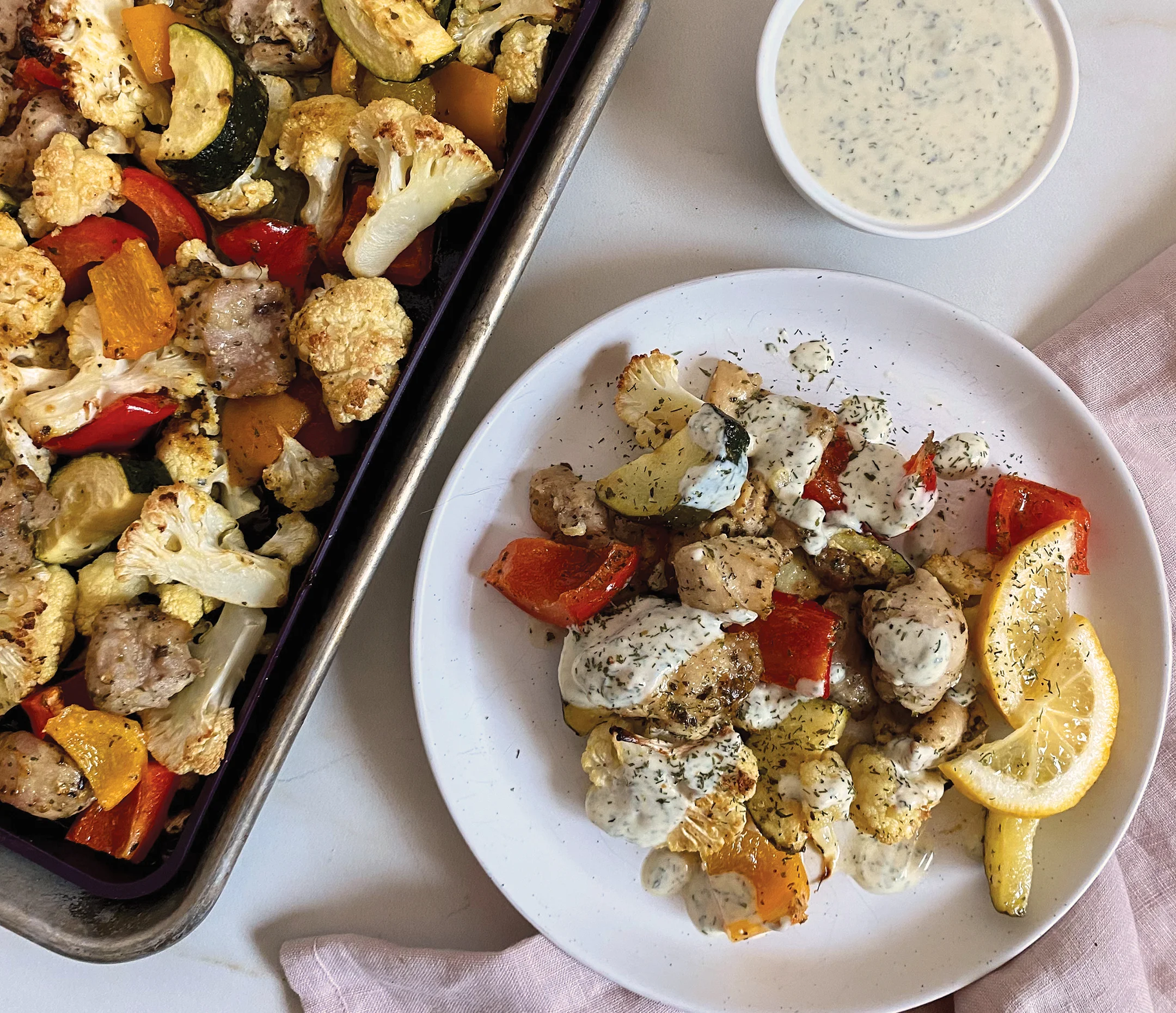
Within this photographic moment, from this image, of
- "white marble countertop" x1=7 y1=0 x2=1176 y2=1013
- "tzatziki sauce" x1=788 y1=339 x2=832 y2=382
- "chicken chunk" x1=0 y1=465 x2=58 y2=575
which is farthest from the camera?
"white marble countertop" x1=7 y1=0 x2=1176 y2=1013

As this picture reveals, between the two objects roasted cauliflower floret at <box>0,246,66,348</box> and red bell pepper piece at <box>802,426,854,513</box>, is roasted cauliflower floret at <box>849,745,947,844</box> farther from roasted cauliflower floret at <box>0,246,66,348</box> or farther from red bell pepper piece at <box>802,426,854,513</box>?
roasted cauliflower floret at <box>0,246,66,348</box>

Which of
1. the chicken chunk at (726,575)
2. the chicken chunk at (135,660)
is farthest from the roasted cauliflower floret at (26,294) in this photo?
the chicken chunk at (726,575)

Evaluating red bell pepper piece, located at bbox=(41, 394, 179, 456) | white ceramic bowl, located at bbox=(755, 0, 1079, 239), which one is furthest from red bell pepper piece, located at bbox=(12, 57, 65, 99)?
white ceramic bowl, located at bbox=(755, 0, 1079, 239)

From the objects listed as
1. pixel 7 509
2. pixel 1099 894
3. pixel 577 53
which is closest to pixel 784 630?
pixel 1099 894

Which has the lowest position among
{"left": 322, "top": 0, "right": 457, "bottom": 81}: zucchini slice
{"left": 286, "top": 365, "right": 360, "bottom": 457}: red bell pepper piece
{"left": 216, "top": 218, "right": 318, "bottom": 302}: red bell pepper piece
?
{"left": 286, "top": 365, "right": 360, "bottom": 457}: red bell pepper piece

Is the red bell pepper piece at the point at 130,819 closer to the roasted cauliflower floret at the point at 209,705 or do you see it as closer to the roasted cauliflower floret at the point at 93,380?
the roasted cauliflower floret at the point at 209,705

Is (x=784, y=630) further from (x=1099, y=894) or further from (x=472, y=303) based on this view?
(x=1099, y=894)

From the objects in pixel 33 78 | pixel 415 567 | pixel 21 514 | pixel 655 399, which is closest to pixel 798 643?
pixel 655 399
